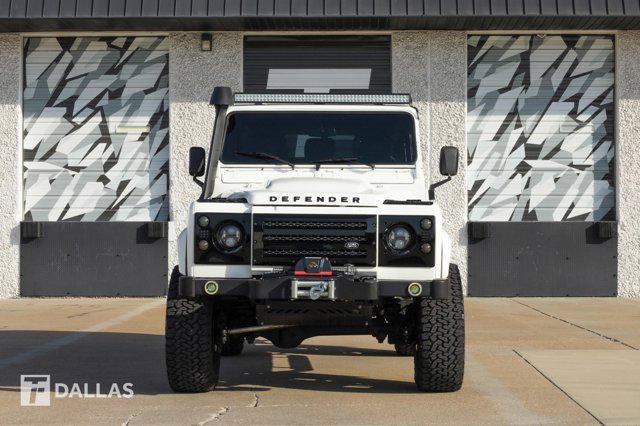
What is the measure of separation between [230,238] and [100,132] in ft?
31.5

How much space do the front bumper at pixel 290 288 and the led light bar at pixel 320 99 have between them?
1.98 meters

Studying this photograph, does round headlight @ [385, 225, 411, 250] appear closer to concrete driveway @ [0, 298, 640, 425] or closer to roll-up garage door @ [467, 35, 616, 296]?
concrete driveway @ [0, 298, 640, 425]

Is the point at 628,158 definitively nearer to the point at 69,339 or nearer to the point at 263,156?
the point at 69,339

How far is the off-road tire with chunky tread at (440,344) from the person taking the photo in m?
7.09

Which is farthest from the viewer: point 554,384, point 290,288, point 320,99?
point 320,99

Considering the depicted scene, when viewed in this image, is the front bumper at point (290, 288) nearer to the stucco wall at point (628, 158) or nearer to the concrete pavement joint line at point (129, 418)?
the concrete pavement joint line at point (129, 418)

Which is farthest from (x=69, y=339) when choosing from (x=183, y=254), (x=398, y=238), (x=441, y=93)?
(x=441, y=93)

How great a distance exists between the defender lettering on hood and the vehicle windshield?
1.15m

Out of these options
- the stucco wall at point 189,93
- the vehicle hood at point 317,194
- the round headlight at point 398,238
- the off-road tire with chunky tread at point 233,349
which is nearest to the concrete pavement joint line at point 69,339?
the off-road tire with chunky tread at point 233,349

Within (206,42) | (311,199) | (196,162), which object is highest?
(206,42)

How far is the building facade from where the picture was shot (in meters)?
16.0

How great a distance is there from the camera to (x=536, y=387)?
7.55 meters

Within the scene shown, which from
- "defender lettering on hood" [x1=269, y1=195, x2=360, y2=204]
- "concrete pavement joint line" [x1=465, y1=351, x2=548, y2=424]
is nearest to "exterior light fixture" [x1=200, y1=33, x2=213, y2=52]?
"concrete pavement joint line" [x1=465, y1=351, x2=548, y2=424]

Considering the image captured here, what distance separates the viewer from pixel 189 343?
7.08 metres
